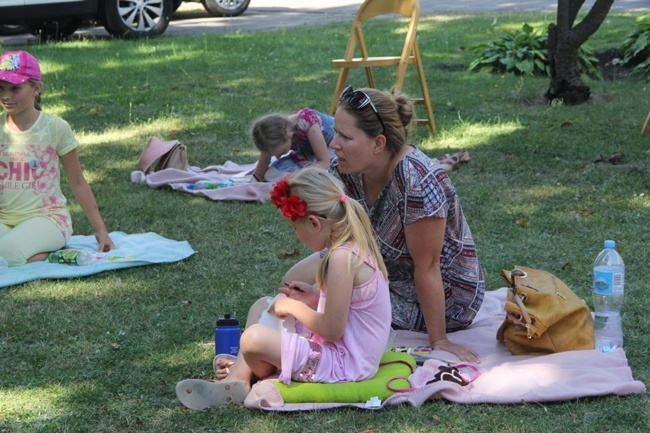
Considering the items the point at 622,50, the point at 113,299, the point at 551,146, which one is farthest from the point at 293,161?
the point at 622,50

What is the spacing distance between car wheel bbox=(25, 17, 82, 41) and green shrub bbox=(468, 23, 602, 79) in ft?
19.0

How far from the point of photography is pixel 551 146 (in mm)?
7383

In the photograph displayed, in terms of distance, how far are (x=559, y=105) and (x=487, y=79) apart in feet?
5.53

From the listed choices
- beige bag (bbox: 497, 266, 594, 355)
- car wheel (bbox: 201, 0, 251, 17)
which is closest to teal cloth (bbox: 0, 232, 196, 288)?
beige bag (bbox: 497, 266, 594, 355)

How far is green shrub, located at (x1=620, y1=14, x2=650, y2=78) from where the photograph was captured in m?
9.92

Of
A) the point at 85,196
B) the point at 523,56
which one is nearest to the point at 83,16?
the point at 523,56

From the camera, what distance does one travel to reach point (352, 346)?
351 cm

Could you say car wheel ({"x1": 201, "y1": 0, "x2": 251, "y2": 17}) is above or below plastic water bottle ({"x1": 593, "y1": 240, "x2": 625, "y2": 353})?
above

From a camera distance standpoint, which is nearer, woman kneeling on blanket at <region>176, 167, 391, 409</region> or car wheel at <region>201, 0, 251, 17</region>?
woman kneeling on blanket at <region>176, 167, 391, 409</region>

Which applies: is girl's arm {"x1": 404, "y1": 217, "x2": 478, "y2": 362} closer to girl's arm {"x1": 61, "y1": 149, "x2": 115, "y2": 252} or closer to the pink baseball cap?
girl's arm {"x1": 61, "y1": 149, "x2": 115, "y2": 252}

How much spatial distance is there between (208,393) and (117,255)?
2010mm

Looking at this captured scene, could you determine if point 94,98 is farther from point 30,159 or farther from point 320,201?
point 320,201

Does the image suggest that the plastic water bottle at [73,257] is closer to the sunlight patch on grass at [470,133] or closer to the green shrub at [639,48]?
the sunlight patch on grass at [470,133]

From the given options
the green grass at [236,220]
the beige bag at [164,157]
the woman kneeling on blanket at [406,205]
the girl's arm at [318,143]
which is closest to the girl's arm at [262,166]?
the girl's arm at [318,143]
